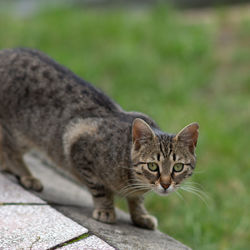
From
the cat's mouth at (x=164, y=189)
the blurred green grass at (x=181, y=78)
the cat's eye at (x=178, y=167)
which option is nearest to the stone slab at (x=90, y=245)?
the cat's mouth at (x=164, y=189)

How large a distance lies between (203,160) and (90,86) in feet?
5.62

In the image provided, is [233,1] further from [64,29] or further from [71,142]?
[71,142]

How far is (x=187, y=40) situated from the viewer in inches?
269

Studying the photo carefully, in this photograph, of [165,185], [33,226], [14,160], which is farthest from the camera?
[14,160]

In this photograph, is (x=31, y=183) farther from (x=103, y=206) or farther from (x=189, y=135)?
(x=189, y=135)

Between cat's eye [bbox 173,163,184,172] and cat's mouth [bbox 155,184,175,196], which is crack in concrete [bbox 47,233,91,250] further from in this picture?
cat's eye [bbox 173,163,184,172]

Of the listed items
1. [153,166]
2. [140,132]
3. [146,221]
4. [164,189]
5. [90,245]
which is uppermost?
[140,132]

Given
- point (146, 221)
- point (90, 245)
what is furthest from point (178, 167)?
point (90, 245)

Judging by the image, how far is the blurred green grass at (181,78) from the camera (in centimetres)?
372

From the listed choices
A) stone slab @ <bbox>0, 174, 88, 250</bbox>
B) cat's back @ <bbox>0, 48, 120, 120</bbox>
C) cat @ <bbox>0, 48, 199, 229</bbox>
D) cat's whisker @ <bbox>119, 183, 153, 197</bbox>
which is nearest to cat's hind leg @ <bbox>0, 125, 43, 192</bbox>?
cat @ <bbox>0, 48, 199, 229</bbox>

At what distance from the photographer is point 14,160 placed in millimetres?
3404

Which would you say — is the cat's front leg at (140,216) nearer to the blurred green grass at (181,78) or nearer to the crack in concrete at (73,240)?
the blurred green grass at (181,78)

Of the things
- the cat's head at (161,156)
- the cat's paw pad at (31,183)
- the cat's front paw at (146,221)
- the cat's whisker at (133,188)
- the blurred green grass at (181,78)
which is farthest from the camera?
the blurred green grass at (181,78)

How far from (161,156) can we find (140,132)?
21 centimetres
